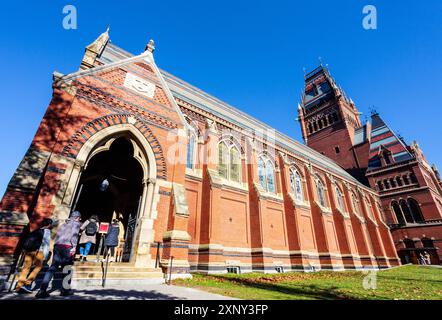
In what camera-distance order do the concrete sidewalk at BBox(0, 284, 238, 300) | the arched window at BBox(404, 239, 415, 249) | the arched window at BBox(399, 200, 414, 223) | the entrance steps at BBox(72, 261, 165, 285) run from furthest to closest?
the arched window at BBox(399, 200, 414, 223), the arched window at BBox(404, 239, 415, 249), the entrance steps at BBox(72, 261, 165, 285), the concrete sidewalk at BBox(0, 284, 238, 300)

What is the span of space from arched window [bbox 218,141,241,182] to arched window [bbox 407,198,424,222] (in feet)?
94.0

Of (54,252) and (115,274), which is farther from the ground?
(54,252)

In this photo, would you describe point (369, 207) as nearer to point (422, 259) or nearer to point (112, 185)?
point (422, 259)

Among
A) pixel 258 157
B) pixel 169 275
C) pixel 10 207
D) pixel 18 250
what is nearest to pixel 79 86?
pixel 10 207

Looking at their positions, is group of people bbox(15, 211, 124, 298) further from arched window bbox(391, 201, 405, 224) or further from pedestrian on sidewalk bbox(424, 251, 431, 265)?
arched window bbox(391, 201, 405, 224)

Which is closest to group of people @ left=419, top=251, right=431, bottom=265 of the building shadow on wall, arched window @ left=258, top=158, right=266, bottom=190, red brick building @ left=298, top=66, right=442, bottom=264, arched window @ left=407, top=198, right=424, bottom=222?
red brick building @ left=298, top=66, right=442, bottom=264

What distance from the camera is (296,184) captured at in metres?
22.5

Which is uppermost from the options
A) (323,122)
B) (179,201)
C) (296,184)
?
(323,122)

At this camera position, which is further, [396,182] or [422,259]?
[396,182]

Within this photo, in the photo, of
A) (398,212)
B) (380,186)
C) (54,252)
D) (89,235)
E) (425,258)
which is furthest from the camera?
(380,186)

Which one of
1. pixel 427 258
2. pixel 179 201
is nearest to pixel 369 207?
pixel 427 258

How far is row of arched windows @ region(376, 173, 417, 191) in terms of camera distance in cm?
3216

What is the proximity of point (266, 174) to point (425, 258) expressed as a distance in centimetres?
2482
